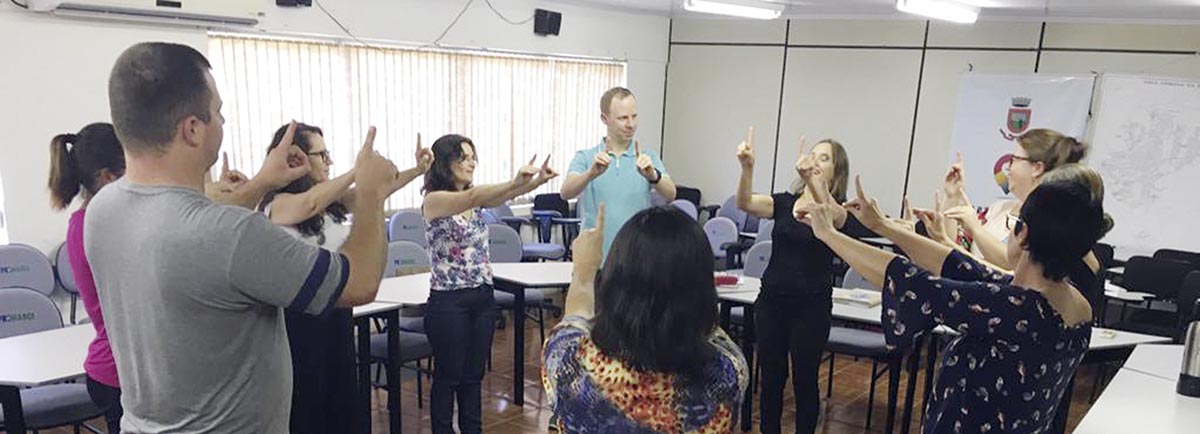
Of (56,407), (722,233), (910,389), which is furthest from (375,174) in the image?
(722,233)

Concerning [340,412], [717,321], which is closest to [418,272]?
[340,412]

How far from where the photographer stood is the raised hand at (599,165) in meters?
3.13

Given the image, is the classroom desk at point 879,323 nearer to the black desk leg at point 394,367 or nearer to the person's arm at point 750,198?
the person's arm at point 750,198

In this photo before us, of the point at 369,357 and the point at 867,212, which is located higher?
the point at 867,212

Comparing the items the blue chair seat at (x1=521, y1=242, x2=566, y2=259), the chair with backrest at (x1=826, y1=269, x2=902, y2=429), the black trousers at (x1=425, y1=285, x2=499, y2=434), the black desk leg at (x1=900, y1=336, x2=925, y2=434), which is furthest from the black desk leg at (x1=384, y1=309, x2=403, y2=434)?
the blue chair seat at (x1=521, y1=242, x2=566, y2=259)

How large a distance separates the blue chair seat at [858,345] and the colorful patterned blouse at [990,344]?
2.19 metres

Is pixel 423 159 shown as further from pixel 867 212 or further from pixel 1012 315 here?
pixel 1012 315

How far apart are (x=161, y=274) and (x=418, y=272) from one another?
10.7ft

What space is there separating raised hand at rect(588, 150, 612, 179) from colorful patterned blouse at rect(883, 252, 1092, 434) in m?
1.49

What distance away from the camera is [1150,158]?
6141 mm

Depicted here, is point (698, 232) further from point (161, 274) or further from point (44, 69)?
point (44, 69)

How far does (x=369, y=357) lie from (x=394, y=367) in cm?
20

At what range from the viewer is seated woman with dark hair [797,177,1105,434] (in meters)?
1.69

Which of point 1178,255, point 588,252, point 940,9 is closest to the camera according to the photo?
point 588,252
